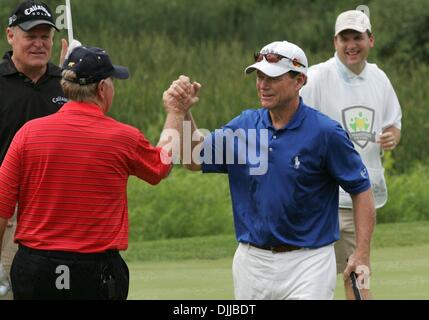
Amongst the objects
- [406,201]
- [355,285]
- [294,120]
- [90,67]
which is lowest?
[355,285]

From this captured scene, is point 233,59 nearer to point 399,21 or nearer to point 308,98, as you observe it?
point 399,21

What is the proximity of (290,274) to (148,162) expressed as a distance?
970 mm

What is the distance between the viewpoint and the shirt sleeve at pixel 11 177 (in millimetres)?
6566

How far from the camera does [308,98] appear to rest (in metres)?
9.40

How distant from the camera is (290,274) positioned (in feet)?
22.8

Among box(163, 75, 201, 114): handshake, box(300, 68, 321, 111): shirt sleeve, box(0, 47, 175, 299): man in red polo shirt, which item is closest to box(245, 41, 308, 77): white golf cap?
box(163, 75, 201, 114): handshake

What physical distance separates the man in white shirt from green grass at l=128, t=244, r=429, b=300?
138cm

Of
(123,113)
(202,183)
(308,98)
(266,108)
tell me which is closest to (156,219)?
(202,183)

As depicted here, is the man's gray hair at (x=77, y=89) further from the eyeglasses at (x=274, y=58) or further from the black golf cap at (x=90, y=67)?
the eyeglasses at (x=274, y=58)

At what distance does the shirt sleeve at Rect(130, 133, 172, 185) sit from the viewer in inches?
262

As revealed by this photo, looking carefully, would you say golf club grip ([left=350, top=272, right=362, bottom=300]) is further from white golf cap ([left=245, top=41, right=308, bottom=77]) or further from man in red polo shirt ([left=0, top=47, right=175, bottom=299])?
man in red polo shirt ([left=0, top=47, right=175, bottom=299])

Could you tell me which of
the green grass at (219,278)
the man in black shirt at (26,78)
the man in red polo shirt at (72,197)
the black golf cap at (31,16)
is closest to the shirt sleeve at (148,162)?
the man in red polo shirt at (72,197)

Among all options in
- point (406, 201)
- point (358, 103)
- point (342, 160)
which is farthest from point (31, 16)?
point (406, 201)

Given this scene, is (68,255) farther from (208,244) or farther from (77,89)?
(208,244)
